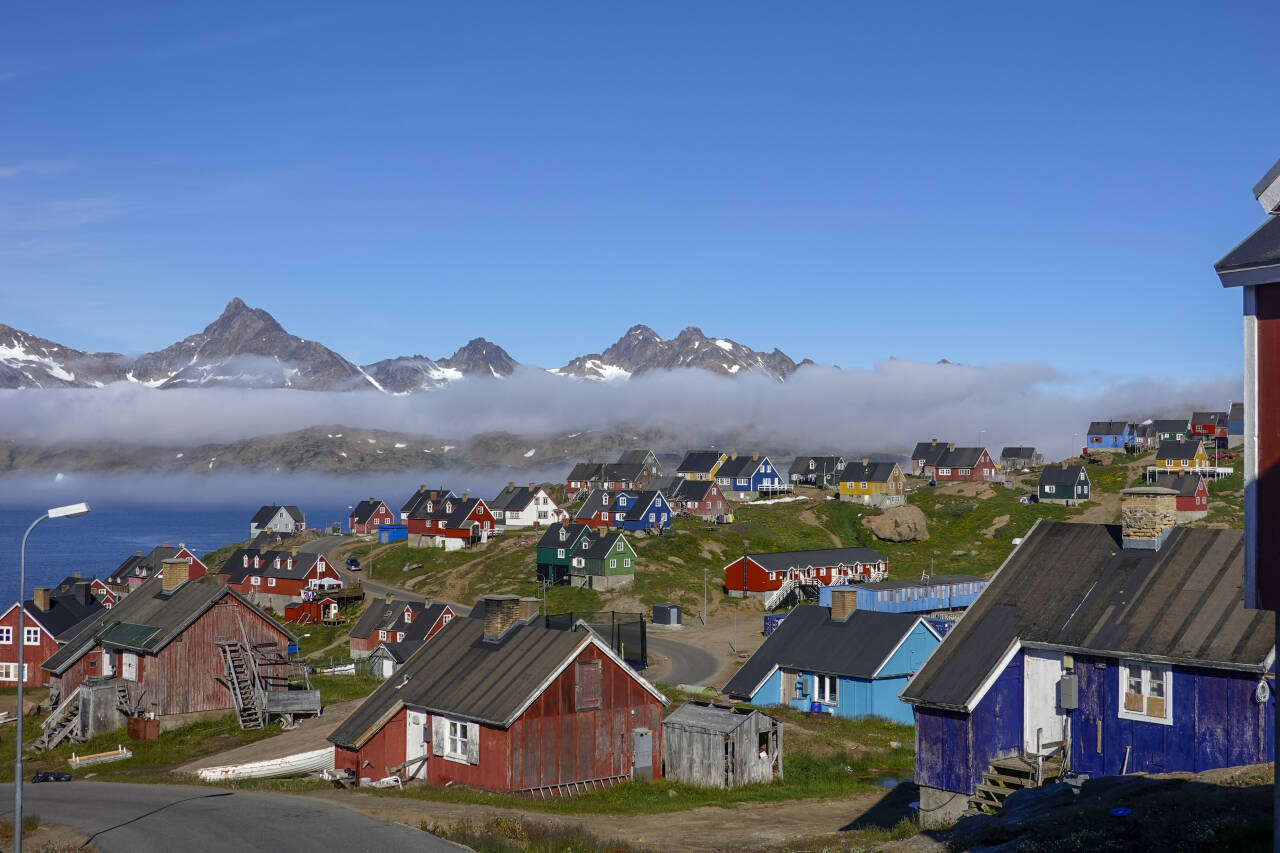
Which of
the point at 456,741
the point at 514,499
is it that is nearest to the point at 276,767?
the point at 456,741

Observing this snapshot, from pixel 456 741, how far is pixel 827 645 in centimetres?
2216

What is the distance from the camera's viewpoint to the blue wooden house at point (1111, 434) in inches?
7392

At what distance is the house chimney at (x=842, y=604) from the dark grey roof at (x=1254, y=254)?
139 ft

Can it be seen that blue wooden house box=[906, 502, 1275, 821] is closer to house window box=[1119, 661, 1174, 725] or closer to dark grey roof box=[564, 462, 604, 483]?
house window box=[1119, 661, 1174, 725]

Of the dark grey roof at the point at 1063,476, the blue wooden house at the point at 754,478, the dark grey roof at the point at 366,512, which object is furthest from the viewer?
the dark grey roof at the point at 366,512

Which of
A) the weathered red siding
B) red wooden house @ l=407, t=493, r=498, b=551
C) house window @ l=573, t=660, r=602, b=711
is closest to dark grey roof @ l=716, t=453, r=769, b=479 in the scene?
red wooden house @ l=407, t=493, r=498, b=551

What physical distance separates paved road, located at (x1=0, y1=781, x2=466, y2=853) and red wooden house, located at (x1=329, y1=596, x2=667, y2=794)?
247 inches

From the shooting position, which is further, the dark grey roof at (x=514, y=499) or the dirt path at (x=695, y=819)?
the dark grey roof at (x=514, y=499)

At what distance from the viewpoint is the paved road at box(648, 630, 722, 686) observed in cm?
6688

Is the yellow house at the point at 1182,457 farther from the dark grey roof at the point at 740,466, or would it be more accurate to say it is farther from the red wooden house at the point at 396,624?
the red wooden house at the point at 396,624

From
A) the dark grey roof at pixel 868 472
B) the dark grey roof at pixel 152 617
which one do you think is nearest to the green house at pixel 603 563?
the dark grey roof at pixel 152 617

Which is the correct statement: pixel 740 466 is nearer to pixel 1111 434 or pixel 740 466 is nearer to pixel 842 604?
pixel 1111 434

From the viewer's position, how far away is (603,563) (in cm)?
10088

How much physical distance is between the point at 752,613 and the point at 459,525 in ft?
162
